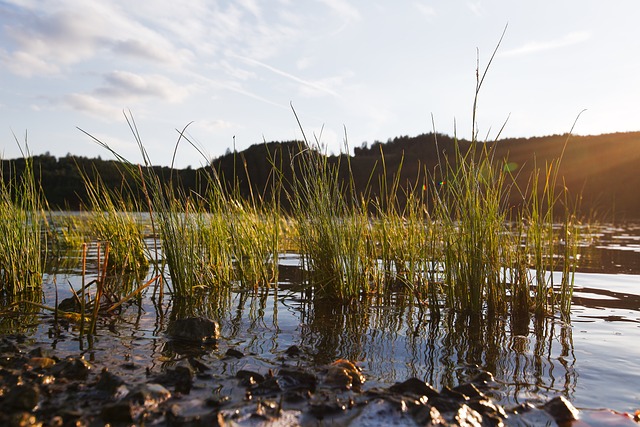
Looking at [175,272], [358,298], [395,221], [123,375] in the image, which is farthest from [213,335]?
[395,221]

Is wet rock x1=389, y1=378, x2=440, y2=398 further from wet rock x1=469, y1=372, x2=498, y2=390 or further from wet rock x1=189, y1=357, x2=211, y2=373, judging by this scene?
wet rock x1=189, y1=357, x2=211, y2=373

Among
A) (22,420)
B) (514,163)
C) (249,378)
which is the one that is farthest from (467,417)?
(514,163)

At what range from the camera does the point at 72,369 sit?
91.2 inches

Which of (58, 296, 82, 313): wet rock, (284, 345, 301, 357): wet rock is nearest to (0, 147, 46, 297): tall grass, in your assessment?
(58, 296, 82, 313): wet rock

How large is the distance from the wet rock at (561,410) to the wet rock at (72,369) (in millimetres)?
2138

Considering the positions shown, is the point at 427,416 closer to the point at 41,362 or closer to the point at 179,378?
the point at 179,378

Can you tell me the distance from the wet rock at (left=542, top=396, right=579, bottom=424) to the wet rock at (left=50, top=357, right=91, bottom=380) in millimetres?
2138

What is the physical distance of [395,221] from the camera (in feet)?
18.0

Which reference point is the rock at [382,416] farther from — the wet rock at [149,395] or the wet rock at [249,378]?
the wet rock at [149,395]

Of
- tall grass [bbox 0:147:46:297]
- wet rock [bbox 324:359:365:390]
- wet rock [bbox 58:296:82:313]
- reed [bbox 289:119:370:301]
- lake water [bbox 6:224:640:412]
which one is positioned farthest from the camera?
tall grass [bbox 0:147:46:297]

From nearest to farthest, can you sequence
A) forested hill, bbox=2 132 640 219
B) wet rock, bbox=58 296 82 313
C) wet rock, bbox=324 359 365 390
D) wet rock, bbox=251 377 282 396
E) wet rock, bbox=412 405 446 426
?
wet rock, bbox=412 405 446 426, wet rock, bbox=251 377 282 396, wet rock, bbox=324 359 365 390, wet rock, bbox=58 296 82 313, forested hill, bbox=2 132 640 219

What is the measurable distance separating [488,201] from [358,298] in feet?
5.10

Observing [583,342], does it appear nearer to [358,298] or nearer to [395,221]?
[358,298]

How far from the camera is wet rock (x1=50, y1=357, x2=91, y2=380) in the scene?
2.28 meters
